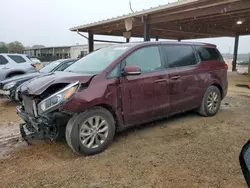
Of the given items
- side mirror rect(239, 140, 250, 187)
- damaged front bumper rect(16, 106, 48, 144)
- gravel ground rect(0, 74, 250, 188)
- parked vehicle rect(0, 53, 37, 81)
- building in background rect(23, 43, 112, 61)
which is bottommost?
→ gravel ground rect(0, 74, 250, 188)

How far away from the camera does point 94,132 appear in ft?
11.1

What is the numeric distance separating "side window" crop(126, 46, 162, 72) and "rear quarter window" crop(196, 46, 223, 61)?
1.36m

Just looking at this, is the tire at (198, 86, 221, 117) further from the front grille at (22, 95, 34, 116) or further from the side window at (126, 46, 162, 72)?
the front grille at (22, 95, 34, 116)

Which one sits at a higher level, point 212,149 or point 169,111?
point 169,111

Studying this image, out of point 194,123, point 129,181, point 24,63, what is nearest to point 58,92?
point 129,181

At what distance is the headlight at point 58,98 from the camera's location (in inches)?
123

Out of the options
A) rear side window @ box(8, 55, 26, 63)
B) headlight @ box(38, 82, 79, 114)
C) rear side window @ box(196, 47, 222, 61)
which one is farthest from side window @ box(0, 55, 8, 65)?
rear side window @ box(196, 47, 222, 61)

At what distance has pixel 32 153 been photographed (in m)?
3.54

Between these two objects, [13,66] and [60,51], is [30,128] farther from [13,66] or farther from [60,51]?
[60,51]

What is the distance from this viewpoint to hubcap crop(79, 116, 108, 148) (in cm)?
330

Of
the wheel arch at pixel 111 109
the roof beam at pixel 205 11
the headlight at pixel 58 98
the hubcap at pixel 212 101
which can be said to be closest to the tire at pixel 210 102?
the hubcap at pixel 212 101

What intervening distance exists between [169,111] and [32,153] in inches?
99.1

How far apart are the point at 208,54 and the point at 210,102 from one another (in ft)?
3.66

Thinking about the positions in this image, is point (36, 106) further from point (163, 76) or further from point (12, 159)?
point (163, 76)
